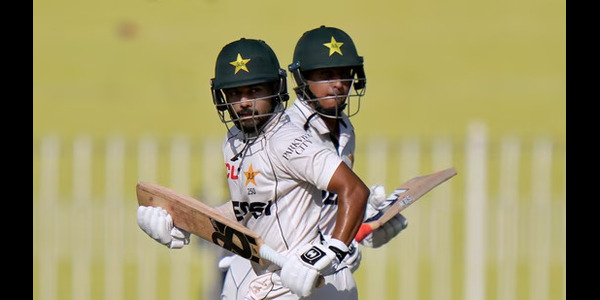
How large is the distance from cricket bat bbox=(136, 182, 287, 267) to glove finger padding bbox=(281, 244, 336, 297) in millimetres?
126

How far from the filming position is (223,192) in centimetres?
832

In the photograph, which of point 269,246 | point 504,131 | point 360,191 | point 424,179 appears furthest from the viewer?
point 504,131

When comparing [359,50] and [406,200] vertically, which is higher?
[359,50]

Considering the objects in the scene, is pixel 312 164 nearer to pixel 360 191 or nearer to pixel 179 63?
pixel 360 191

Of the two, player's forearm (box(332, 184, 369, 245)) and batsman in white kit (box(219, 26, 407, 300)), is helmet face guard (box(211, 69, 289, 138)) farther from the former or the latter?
player's forearm (box(332, 184, 369, 245))

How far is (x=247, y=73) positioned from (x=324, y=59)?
0.67 meters

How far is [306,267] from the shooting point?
4.35m

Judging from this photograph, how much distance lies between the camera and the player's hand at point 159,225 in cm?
493

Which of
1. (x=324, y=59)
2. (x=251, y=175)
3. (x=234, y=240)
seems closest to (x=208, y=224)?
(x=234, y=240)

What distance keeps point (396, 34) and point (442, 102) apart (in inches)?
39.6

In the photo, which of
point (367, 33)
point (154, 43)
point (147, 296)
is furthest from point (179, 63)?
point (147, 296)

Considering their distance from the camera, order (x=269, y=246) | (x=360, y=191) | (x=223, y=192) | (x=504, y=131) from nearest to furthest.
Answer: (x=360, y=191)
(x=269, y=246)
(x=223, y=192)
(x=504, y=131)

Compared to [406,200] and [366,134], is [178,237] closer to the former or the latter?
[406,200]

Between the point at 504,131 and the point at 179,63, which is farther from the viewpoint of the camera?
the point at 179,63
